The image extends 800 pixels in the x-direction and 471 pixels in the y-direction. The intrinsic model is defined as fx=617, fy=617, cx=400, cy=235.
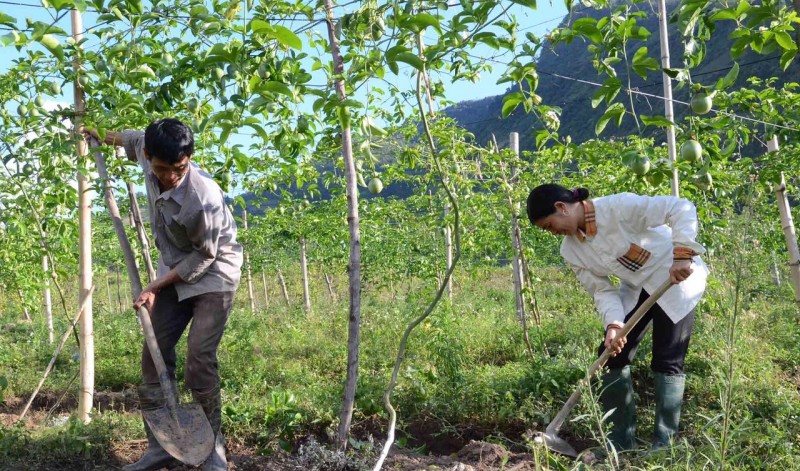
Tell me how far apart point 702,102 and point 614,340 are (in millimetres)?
983

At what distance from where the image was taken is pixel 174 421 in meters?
2.42

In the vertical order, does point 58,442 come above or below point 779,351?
above

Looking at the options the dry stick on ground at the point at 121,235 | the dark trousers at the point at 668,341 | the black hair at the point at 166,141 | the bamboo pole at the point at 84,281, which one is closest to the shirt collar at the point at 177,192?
the black hair at the point at 166,141

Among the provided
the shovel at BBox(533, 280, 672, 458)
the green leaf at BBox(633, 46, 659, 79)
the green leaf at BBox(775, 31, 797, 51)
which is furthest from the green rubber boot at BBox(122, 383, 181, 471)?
the green leaf at BBox(775, 31, 797, 51)

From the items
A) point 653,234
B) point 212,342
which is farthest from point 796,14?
point 212,342

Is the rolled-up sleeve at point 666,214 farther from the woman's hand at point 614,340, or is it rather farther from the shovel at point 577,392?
the woman's hand at point 614,340

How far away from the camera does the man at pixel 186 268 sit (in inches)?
92.0

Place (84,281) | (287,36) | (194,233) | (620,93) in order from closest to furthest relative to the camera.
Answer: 1. (287,36)
2. (194,233)
3. (84,281)
4. (620,93)

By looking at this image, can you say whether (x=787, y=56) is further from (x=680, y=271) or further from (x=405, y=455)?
(x=405, y=455)

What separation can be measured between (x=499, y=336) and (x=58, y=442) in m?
3.61

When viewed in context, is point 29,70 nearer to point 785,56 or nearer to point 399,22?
point 399,22

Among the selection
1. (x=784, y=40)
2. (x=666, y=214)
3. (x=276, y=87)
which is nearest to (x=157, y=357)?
(x=276, y=87)

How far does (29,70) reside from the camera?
2.90 meters

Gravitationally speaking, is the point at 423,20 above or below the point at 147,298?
above
